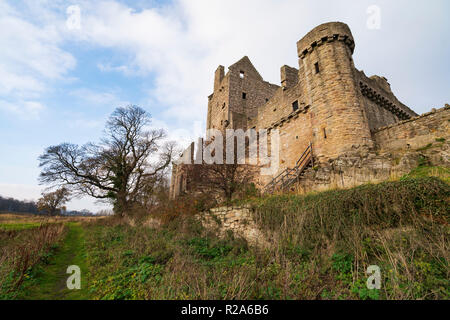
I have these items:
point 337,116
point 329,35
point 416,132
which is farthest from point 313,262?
point 329,35

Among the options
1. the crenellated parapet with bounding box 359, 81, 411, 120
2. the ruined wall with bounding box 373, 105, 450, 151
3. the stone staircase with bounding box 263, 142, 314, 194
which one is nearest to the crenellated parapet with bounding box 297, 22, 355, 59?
the crenellated parapet with bounding box 359, 81, 411, 120

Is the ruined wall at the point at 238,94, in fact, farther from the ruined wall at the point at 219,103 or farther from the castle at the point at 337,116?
the castle at the point at 337,116

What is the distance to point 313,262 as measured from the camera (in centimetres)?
356

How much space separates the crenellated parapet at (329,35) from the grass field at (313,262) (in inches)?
356

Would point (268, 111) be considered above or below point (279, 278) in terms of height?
above

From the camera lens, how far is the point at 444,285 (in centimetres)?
257

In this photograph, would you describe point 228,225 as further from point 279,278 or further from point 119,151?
point 119,151

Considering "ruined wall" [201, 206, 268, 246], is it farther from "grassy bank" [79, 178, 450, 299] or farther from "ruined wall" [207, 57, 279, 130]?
"ruined wall" [207, 57, 279, 130]

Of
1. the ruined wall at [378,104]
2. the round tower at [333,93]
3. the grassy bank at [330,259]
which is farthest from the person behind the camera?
the ruined wall at [378,104]

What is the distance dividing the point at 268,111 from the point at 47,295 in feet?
55.5

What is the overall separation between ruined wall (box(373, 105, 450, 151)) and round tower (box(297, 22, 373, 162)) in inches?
42.3

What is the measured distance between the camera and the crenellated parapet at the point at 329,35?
10953mm

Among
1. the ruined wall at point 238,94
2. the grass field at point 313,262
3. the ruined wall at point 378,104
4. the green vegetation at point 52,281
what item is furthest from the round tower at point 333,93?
the green vegetation at point 52,281
